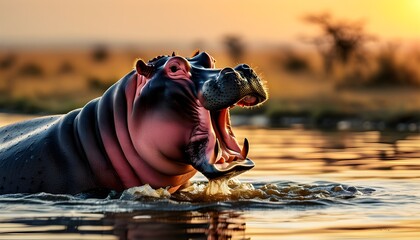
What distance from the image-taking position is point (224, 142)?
8.25 m

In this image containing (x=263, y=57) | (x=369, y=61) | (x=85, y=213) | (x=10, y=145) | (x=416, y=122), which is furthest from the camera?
(x=263, y=57)

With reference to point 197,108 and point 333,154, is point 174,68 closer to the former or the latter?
point 197,108

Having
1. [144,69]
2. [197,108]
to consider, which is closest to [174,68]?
[144,69]

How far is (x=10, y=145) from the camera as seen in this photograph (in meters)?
8.97

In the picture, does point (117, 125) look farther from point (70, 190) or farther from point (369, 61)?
point (369, 61)

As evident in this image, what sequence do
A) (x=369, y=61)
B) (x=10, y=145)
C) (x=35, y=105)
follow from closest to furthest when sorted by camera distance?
(x=10, y=145), (x=35, y=105), (x=369, y=61)

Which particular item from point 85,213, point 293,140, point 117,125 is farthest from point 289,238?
point 293,140

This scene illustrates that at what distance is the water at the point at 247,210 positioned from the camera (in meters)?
6.92

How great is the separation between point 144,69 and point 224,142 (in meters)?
0.75

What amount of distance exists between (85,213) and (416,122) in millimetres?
14008

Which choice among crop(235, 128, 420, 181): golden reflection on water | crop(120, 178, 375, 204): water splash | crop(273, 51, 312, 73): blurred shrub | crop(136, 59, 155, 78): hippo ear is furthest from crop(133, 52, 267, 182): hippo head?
crop(273, 51, 312, 73): blurred shrub

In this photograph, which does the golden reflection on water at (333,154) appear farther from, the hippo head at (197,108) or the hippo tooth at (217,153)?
the hippo tooth at (217,153)

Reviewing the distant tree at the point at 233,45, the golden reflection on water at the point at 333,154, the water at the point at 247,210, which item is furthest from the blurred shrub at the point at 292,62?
the water at the point at 247,210

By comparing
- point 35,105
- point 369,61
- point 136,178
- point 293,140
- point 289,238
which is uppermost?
point 369,61
